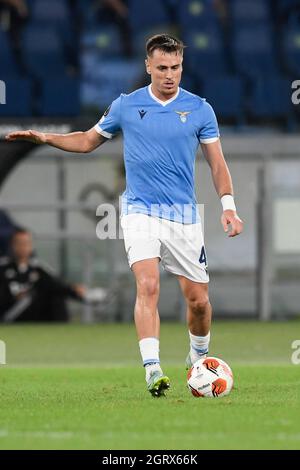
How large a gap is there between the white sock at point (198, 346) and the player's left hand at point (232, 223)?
1140 millimetres

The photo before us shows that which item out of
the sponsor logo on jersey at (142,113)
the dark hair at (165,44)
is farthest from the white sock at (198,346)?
the dark hair at (165,44)

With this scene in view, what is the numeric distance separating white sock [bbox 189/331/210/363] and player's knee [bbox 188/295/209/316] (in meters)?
0.29

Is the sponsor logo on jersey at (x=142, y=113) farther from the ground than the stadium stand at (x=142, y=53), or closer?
closer

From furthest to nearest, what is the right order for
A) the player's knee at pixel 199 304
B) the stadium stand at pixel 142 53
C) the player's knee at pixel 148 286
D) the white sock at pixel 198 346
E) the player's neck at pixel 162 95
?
the stadium stand at pixel 142 53 → the white sock at pixel 198 346 → the player's knee at pixel 199 304 → the player's neck at pixel 162 95 → the player's knee at pixel 148 286

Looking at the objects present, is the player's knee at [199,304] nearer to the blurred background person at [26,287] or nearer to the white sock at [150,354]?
the white sock at [150,354]

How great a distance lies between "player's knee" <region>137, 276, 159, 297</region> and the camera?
31.0ft

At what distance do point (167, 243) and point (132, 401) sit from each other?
120 centimetres

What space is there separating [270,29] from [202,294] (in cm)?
1467

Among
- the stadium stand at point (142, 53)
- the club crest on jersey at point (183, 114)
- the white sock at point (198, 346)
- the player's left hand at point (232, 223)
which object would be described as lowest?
the white sock at point (198, 346)

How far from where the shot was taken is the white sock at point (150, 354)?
30.6 feet

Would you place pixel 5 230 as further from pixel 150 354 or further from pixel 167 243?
pixel 150 354

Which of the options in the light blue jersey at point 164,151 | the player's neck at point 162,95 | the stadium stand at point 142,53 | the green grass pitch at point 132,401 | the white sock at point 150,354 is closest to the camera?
the green grass pitch at point 132,401

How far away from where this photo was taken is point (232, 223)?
9.48 m

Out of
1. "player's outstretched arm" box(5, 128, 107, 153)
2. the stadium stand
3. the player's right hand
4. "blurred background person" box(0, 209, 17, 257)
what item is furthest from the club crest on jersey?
the stadium stand
